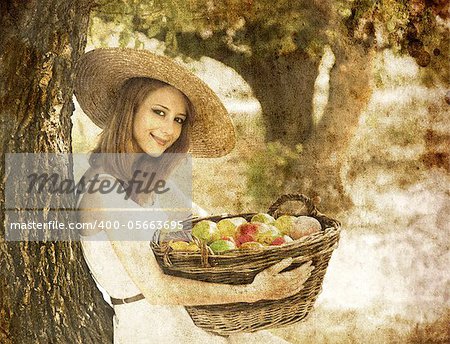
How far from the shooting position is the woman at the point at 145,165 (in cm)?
274

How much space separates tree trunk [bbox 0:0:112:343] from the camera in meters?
2.64

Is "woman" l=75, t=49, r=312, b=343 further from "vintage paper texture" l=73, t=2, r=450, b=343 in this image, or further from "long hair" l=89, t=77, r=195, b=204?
"vintage paper texture" l=73, t=2, r=450, b=343

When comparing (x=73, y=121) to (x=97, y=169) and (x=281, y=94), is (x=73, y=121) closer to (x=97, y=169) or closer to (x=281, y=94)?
(x=97, y=169)

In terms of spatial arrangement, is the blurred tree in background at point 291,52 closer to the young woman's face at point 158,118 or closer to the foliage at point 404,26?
the foliage at point 404,26

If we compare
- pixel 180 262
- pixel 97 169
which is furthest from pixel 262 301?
pixel 97 169

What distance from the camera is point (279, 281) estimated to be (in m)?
2.73

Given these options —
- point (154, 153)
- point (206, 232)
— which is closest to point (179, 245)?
point (206, 232)

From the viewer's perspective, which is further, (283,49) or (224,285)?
(283,49)

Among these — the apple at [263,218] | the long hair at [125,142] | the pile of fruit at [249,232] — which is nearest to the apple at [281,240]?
the pile of fruit at [249,232]

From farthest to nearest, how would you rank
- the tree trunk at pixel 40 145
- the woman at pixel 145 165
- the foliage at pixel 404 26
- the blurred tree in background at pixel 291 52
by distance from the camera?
the foliage at pixel 404 26, the blurred tree in background at pixel 291 52, the woman at pixel 145 165, the tree trunk at pixel 40 145

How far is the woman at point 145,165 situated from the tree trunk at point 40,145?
10cm

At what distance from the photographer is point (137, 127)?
2.83 meters

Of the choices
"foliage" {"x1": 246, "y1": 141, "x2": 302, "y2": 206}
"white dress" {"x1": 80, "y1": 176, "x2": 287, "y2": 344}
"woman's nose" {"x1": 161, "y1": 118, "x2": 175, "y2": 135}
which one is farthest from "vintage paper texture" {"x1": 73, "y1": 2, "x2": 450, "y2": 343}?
"white dress" {"x1": 80, "y1": 176, "x2": 287, "y2": 344}

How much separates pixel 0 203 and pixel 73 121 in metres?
0.51
